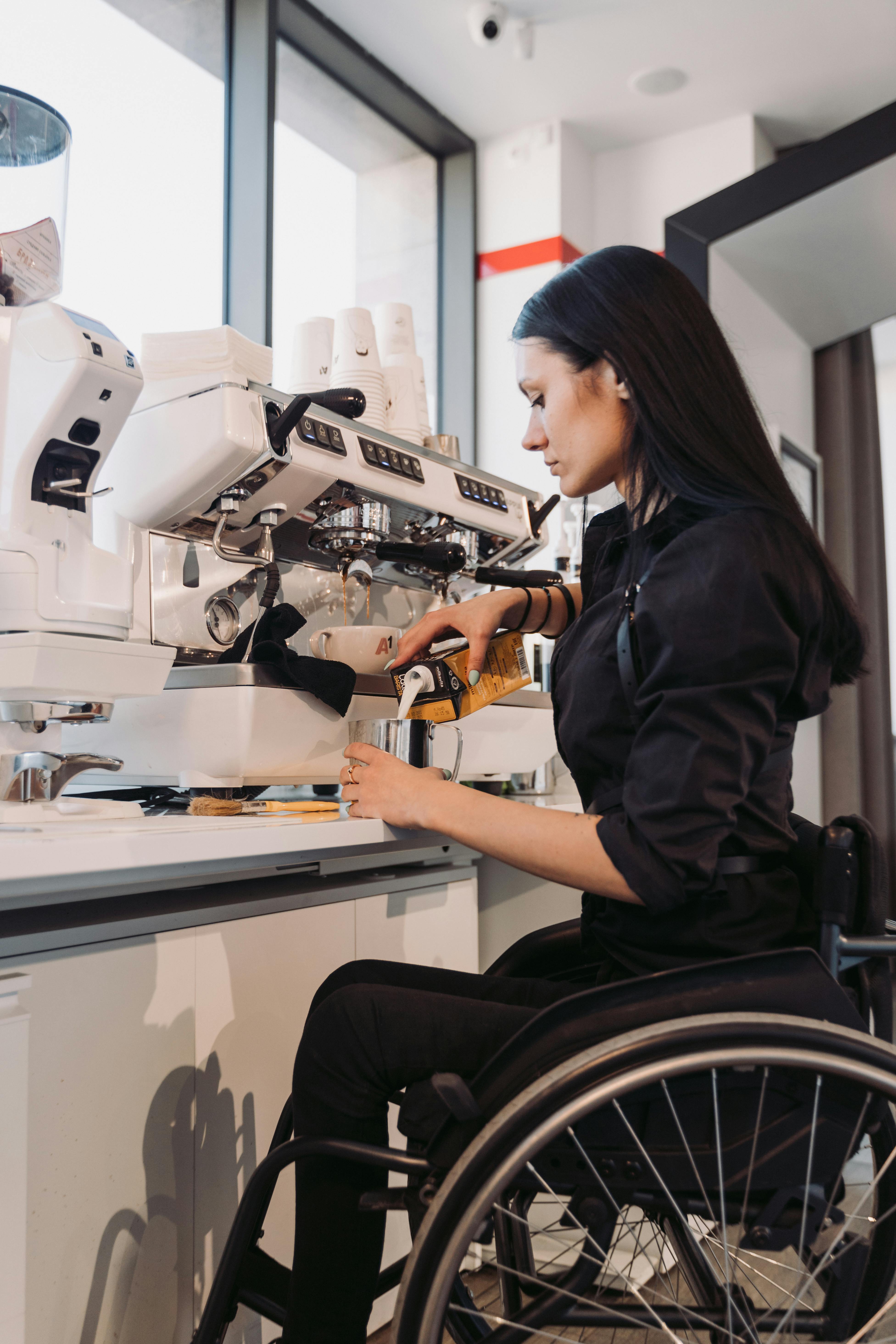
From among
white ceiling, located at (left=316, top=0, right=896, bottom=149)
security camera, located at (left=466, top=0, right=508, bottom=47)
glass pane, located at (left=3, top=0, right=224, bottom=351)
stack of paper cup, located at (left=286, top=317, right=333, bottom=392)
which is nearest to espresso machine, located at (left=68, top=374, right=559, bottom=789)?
stack of paper cup, located at (left=286, top=317, right=333, bottom=392)

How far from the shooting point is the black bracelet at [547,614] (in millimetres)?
1347

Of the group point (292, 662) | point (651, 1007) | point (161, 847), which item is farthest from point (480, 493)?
point (651, 1007)

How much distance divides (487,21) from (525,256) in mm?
683

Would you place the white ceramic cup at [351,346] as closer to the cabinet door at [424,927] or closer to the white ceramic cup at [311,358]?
the white ceramic cup at [311,358]

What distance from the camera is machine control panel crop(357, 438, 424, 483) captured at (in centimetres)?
153

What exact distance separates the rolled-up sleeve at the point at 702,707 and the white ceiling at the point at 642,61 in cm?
239

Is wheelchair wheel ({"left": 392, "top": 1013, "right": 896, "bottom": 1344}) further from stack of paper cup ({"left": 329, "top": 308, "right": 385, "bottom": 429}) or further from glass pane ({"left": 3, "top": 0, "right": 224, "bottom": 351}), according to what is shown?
glass pane ({"left": 3, "top": 0, "right": 224, "bottom": 351})

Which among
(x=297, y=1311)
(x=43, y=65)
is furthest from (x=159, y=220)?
(x=297, y=1311)

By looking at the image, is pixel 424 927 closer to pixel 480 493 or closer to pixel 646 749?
pixel 480 493

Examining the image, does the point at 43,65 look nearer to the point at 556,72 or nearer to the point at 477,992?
the point at 556,72

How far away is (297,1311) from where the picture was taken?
2.77 feet

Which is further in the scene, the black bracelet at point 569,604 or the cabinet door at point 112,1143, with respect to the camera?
the black bracelet at point 569,604

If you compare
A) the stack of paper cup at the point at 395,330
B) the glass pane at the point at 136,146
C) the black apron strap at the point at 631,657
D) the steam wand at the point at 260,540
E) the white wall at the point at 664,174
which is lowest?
the black apron strap at the point at 631,657

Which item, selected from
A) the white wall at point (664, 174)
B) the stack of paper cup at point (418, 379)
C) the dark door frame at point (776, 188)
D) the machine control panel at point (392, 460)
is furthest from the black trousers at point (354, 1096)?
the white wall at point (664, 174)
